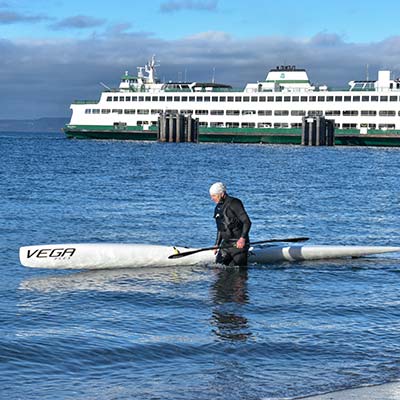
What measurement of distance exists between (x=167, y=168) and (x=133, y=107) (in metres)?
58.9

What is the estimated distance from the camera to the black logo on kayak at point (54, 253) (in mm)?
14586

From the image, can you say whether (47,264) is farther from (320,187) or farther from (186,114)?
(186,114)

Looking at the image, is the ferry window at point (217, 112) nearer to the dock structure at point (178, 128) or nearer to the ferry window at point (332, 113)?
the dock structure at point (178, 128)

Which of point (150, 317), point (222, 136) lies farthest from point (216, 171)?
point (222, 136)

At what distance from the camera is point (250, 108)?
109062 millimetres

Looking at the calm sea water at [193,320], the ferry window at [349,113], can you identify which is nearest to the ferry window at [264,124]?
the ferry window at [349,113]

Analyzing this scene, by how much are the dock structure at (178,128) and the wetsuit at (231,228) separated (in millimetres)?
96547

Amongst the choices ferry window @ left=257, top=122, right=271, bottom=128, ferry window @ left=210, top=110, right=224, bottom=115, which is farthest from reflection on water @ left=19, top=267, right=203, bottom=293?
ferry window @ left=210, top=110, right=224, bottom=115

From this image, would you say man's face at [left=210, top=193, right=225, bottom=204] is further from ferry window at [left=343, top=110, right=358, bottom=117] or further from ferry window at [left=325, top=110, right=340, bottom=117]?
ferry window at [left=325, top=110, right=340, bottom=117]

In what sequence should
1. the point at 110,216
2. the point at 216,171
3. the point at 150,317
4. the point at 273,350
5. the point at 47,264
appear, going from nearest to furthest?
the point at 273,350 < the point at 150,317 < the point at 47,264 < the point at 110,216 < the point at 216,171

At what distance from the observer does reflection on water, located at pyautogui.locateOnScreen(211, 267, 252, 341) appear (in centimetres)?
1023

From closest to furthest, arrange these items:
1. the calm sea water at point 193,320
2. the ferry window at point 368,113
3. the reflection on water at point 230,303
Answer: the calm sea water at point 193,320 → the reflection on water at point 230,303 → the ferry window at point 368,113

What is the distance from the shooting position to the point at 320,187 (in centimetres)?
4153

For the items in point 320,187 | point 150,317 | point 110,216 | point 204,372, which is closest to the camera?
point 204,372
